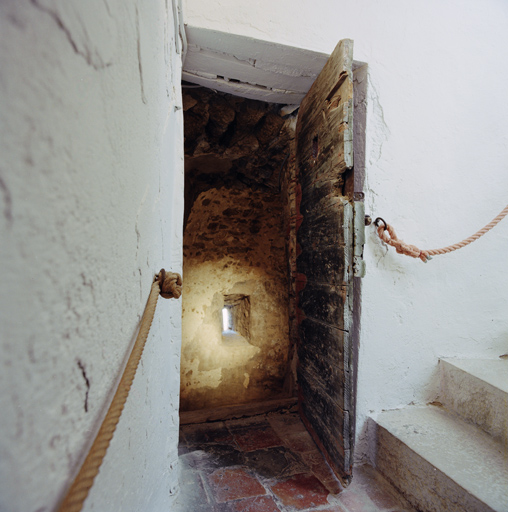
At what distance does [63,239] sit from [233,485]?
176 cm

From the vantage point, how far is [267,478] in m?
1.59

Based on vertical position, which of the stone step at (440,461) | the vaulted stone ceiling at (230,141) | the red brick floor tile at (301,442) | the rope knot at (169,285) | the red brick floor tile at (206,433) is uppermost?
the vaulted stone ceiling at (230,141)

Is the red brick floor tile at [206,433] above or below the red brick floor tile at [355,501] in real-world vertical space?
below

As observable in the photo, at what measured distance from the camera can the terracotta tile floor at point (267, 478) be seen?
1406 millimetres

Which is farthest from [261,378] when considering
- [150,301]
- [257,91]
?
[150,301]

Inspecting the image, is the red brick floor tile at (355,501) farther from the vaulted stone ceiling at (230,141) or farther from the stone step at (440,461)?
the vaulted stone ceiling at (230,141)

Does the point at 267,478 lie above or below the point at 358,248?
below

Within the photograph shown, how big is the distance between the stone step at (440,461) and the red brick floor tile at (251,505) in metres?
0.61

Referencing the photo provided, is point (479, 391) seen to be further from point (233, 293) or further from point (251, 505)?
point (233, 293)

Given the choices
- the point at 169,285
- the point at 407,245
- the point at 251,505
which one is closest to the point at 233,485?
the point at 251,505

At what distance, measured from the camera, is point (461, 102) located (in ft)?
5.99

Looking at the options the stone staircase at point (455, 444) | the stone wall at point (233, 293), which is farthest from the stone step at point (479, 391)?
the stone wall at point (233, 293)

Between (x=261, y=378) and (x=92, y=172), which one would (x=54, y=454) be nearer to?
(x=92, y=172)

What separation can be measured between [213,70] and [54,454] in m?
2.03
